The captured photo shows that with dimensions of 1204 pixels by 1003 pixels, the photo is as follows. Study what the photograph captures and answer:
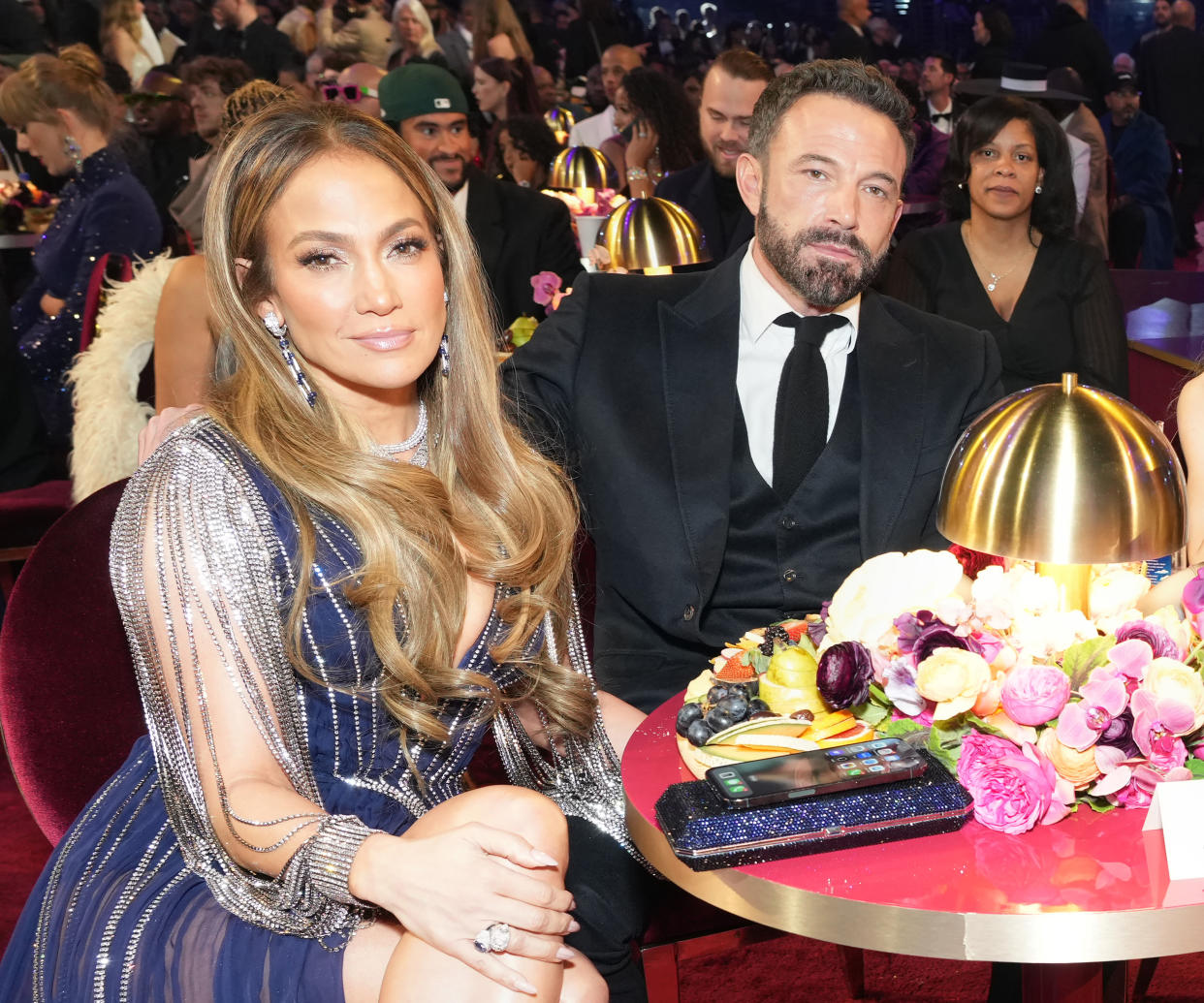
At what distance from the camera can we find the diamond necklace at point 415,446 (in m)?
1.96

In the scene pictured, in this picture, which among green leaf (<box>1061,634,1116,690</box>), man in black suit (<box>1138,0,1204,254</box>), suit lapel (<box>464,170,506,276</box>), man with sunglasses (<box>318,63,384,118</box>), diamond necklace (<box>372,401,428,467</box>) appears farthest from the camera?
man in black suit (<box>1138,0,1204,254</box>)

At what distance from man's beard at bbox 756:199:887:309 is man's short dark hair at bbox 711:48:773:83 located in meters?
3.02

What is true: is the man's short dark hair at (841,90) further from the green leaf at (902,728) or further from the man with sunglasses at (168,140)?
the man with sunglasses at (168,140)

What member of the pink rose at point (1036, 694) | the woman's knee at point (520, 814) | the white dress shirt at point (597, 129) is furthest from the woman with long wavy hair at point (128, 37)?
the pink rose at point (1036, 694)

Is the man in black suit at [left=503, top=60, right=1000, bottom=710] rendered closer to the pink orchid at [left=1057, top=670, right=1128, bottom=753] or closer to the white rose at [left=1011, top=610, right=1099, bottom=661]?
the white rose at [left=1011, top=610, right=1099, bottom=661]

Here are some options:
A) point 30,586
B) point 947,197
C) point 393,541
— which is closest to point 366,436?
point 393,541

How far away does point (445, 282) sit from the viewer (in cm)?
198

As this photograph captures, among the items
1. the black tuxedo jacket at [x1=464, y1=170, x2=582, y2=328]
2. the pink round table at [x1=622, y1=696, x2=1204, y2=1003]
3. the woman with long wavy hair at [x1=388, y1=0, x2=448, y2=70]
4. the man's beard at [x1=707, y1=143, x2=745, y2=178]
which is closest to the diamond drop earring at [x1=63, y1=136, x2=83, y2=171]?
the black tuxedo jacket at [x1=464, y1=170, x2=582, y2=328]

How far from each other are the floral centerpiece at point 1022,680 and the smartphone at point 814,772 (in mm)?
63

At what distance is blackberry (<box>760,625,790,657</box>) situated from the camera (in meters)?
1.84

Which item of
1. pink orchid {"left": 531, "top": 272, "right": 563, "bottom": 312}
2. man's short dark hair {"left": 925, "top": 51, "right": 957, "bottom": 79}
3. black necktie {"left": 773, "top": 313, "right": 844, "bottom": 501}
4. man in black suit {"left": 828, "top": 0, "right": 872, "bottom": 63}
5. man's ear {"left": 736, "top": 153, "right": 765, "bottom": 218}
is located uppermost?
man in black suit {"left": 828, "top": 0, "right": 872, "bottom": 63}

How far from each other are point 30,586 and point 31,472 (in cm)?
251

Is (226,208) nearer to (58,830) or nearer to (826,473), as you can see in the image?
(58,830)

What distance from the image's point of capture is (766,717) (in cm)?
171
